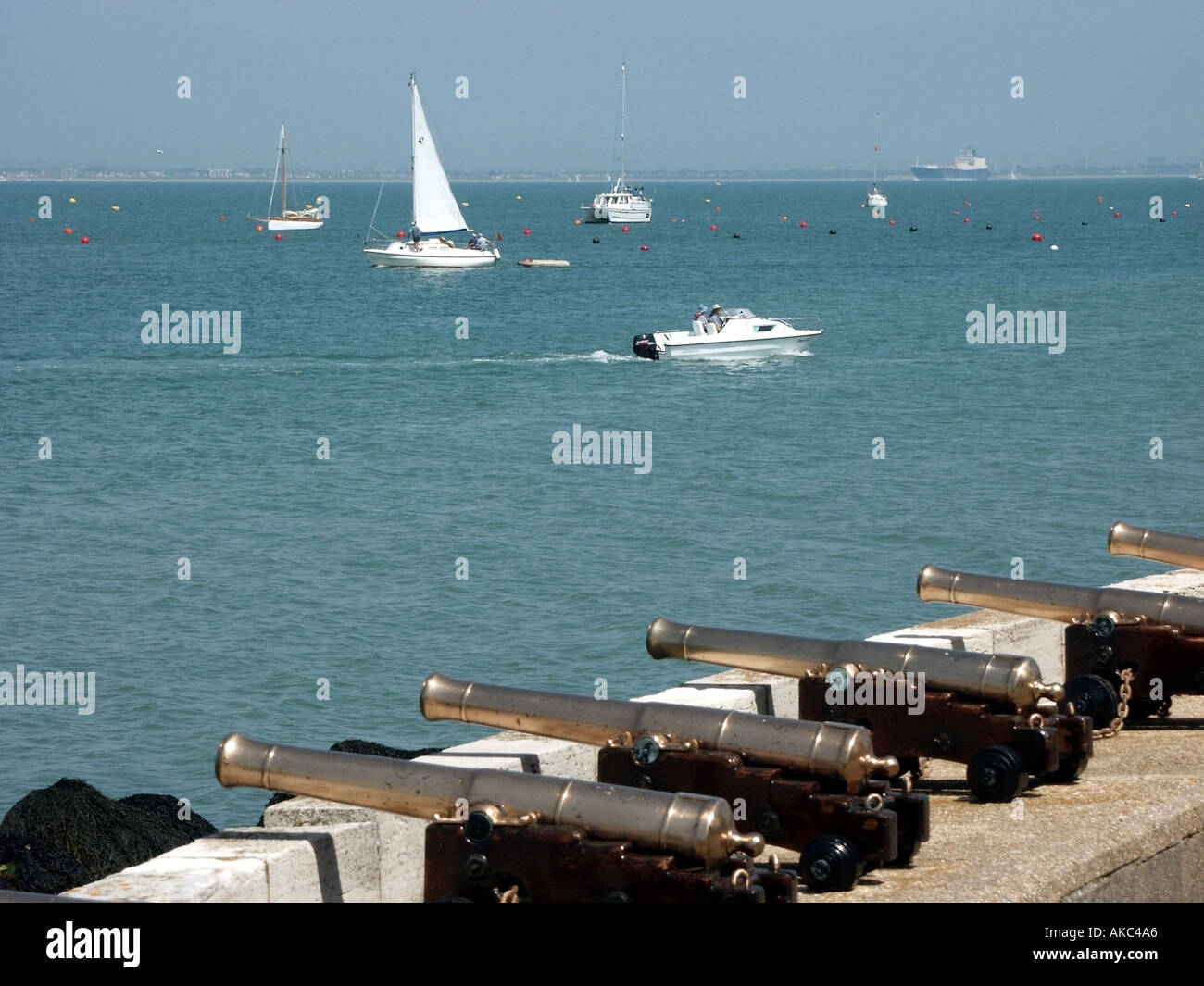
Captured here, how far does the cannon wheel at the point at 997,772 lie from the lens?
7590 millimetres

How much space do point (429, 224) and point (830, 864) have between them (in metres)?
93.4

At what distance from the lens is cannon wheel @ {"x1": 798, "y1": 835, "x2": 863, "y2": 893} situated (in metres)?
6.56

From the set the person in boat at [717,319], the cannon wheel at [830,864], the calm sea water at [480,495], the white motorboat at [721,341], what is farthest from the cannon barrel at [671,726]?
the person in boat at [717,319]

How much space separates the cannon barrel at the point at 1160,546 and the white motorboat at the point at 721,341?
4389cm

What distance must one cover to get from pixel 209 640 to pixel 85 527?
823 cm

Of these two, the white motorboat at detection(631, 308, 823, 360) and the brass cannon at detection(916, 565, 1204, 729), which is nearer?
the brass cannon at detection(916, 565, 1204, 729)

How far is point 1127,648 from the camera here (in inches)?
354

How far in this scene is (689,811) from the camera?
5.86 m

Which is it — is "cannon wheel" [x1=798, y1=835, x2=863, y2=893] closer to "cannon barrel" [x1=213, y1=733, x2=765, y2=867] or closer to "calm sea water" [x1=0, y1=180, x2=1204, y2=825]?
"cannon barrel" [x1=213, y1=733, x2=765, y2=867]

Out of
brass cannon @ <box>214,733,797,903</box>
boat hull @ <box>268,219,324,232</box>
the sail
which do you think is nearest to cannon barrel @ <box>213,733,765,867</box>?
brass cannon @ <box>214,733,797,903</box>

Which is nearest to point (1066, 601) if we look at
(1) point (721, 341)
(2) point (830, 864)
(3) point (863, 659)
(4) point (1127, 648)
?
(4) point (1127, 648)

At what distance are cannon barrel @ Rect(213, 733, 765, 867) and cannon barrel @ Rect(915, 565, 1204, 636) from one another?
3.56 m

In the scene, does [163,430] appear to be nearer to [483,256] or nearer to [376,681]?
[376,681]
